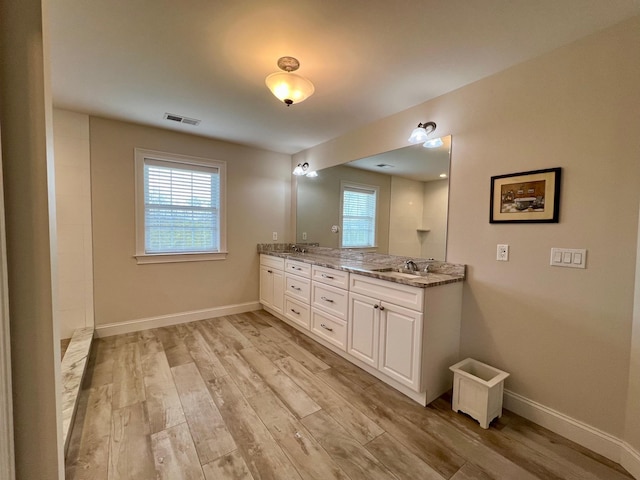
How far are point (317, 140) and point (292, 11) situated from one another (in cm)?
214

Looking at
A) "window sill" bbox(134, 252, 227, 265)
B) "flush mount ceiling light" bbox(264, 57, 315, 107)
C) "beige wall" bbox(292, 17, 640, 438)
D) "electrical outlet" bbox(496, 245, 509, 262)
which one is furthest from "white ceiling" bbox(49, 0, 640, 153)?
"window sill" bbox(134, 252, 227, 265)

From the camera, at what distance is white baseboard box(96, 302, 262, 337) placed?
3084mm

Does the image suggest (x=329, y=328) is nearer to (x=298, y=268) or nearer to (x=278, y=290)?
(x=298, y=268)

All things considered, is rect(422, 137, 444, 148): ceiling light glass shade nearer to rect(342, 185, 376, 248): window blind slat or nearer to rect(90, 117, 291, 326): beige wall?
rect(342, 185, 376, 248): window blind slat

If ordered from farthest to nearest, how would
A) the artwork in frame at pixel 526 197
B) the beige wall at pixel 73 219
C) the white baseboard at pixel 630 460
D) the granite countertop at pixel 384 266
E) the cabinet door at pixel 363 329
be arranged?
1. the beige wall at pixel 73 219
2. the cabinet door at pixel 363 329
3. the granite countertop at pixel 384 266
4. the artwork in frame at pixel 526 197
5. the white baseboard at pixel 630 460

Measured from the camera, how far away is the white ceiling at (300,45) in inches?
57.2

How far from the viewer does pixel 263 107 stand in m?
2.62

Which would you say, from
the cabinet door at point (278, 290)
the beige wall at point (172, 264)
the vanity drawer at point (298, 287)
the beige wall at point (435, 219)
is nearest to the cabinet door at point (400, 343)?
the beige wall at point (435, 219)

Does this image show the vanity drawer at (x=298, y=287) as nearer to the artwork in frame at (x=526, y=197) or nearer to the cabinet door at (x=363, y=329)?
the cabinet door at (x=363, y=329)

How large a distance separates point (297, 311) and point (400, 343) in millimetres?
1455

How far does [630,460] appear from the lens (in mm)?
1478

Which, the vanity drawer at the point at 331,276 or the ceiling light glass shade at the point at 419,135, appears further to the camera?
the vanity drawer at the point at 331,276

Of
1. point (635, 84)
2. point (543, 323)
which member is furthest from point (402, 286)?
point (635, 84)

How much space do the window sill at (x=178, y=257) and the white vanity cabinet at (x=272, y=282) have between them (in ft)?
1.89
